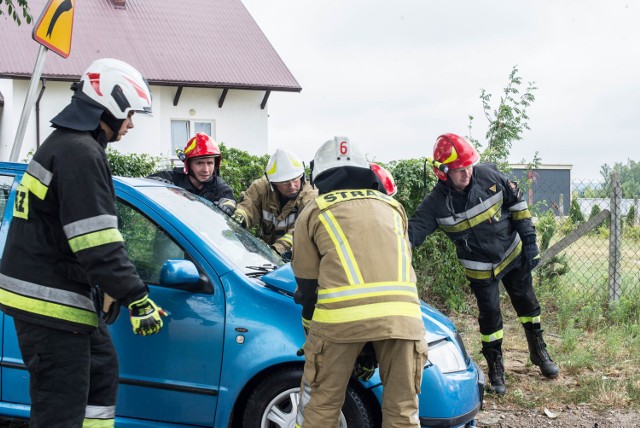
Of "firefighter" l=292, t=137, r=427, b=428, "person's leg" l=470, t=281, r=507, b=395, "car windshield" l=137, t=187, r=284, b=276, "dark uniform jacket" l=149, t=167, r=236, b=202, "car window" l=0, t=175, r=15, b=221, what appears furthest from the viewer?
"dark uniform jacket" l=149, t=167, r=236, b=202

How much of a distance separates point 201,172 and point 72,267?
2.92 m

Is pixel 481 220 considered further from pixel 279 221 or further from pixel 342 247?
pixel 342 247

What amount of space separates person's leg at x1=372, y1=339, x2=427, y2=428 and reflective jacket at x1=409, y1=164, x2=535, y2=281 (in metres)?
2.35

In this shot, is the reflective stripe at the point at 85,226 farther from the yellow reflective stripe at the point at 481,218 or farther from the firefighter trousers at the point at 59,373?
the yellow reflective stripe at the point at 481,218

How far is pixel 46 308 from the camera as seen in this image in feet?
10.2

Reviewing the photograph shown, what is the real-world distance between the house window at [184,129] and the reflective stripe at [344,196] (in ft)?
56.0

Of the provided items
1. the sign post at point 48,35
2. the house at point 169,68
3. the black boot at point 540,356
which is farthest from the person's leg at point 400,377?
the house at point 169,68

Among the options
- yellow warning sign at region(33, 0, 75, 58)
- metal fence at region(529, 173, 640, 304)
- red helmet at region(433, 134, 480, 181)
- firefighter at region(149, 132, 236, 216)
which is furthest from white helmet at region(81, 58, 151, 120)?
metal fence at region(529, 173, 640, 304)

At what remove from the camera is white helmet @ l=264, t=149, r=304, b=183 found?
5.51m

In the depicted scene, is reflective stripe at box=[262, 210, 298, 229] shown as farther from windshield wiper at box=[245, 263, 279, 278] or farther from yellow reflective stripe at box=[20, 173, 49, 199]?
yellow reflective stripe at box=[20, 173, 49, 199]

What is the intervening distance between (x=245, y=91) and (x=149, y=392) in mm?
17388

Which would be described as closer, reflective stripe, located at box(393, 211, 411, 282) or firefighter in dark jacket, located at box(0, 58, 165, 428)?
firefighter in dark jacket, located at box(0, 58, 165, 428)

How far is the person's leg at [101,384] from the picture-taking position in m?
3.25

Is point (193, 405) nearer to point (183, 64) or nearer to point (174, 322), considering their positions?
point (174, 322)
